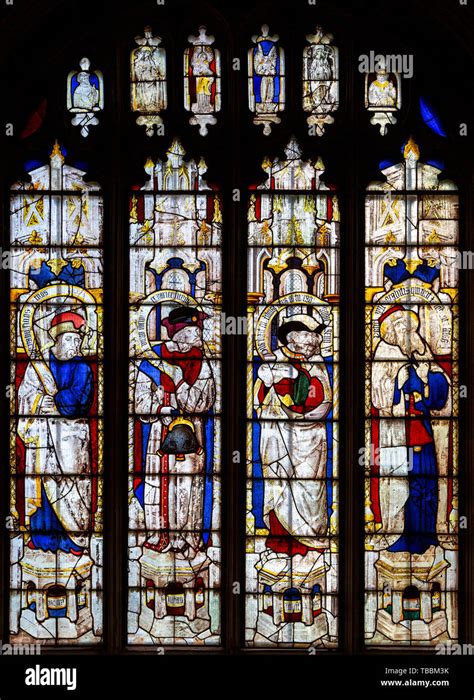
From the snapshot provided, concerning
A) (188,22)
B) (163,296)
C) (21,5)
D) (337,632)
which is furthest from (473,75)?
(337,632)

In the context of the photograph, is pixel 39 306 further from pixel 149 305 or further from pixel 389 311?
pixel 389 311

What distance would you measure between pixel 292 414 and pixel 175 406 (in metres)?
0.74

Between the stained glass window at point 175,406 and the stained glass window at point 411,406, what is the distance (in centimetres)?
99

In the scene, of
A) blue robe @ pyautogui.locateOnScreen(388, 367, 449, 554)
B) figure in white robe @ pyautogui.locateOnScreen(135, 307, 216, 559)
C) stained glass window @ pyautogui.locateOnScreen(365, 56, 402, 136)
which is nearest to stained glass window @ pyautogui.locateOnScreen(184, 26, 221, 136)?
stained glass window @ pyautogui.locateOnScreen(365, 56, 402, 136)

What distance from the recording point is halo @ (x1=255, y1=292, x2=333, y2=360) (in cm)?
718

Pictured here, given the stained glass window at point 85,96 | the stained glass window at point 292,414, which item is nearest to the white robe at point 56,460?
the stained glass window at point 292,414

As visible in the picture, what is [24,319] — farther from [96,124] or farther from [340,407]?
[340,407]

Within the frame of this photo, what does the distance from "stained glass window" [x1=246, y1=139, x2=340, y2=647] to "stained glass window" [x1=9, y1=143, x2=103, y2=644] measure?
100cm

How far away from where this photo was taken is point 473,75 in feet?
23.5

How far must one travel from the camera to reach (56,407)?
7.16 meters

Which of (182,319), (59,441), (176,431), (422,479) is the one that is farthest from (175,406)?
(422,479)

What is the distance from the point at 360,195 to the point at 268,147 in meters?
0.67

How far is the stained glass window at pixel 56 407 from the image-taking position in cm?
708

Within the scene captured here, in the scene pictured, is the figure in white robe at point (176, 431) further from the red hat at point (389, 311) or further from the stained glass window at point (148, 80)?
the stained glass window at point (148, 80)
